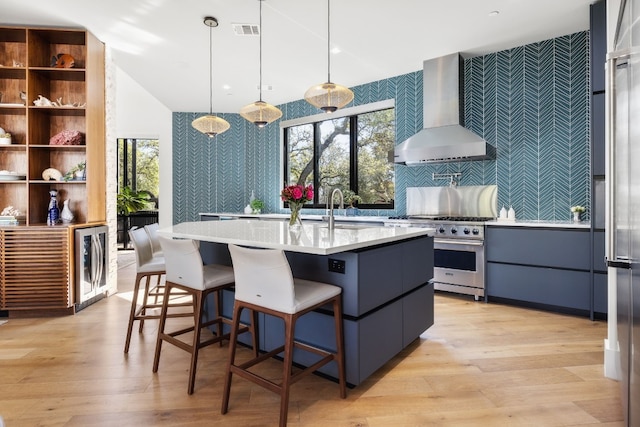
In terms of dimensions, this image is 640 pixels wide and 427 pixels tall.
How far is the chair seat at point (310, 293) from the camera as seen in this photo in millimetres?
1745

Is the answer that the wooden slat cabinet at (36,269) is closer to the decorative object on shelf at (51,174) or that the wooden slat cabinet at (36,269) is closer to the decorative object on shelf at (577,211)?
the decorative object on shelf at (51,174)

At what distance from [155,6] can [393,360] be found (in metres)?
3.57

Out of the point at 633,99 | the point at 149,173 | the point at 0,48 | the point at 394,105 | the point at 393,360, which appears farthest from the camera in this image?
the point at 149,173

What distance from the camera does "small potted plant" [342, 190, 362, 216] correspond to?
5371 millimetres

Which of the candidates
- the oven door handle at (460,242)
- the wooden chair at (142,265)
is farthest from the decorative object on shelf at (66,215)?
the oven door handle at (460,242)

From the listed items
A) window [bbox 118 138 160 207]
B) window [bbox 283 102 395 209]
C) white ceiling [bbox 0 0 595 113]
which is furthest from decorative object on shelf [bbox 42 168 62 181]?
window [bbox 118 138 160 207]

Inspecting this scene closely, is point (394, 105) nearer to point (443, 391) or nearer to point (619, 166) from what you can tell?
point (619, 166)

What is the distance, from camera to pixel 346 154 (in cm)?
573

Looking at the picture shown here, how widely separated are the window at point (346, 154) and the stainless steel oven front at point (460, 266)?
4.37 feet

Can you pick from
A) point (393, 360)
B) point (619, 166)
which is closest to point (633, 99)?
point (619, 166)

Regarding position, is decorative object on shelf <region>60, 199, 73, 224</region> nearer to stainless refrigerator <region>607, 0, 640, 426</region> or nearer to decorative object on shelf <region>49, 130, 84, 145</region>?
decorative object on shelf <region>49, 130, 84, 145</region>

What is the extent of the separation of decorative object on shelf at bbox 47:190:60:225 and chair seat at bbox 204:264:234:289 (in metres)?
2.22

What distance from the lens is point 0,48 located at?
3.72 m

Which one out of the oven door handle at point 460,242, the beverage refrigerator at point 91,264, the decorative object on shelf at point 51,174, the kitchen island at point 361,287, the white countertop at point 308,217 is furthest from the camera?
the white countertop at point 308,217
